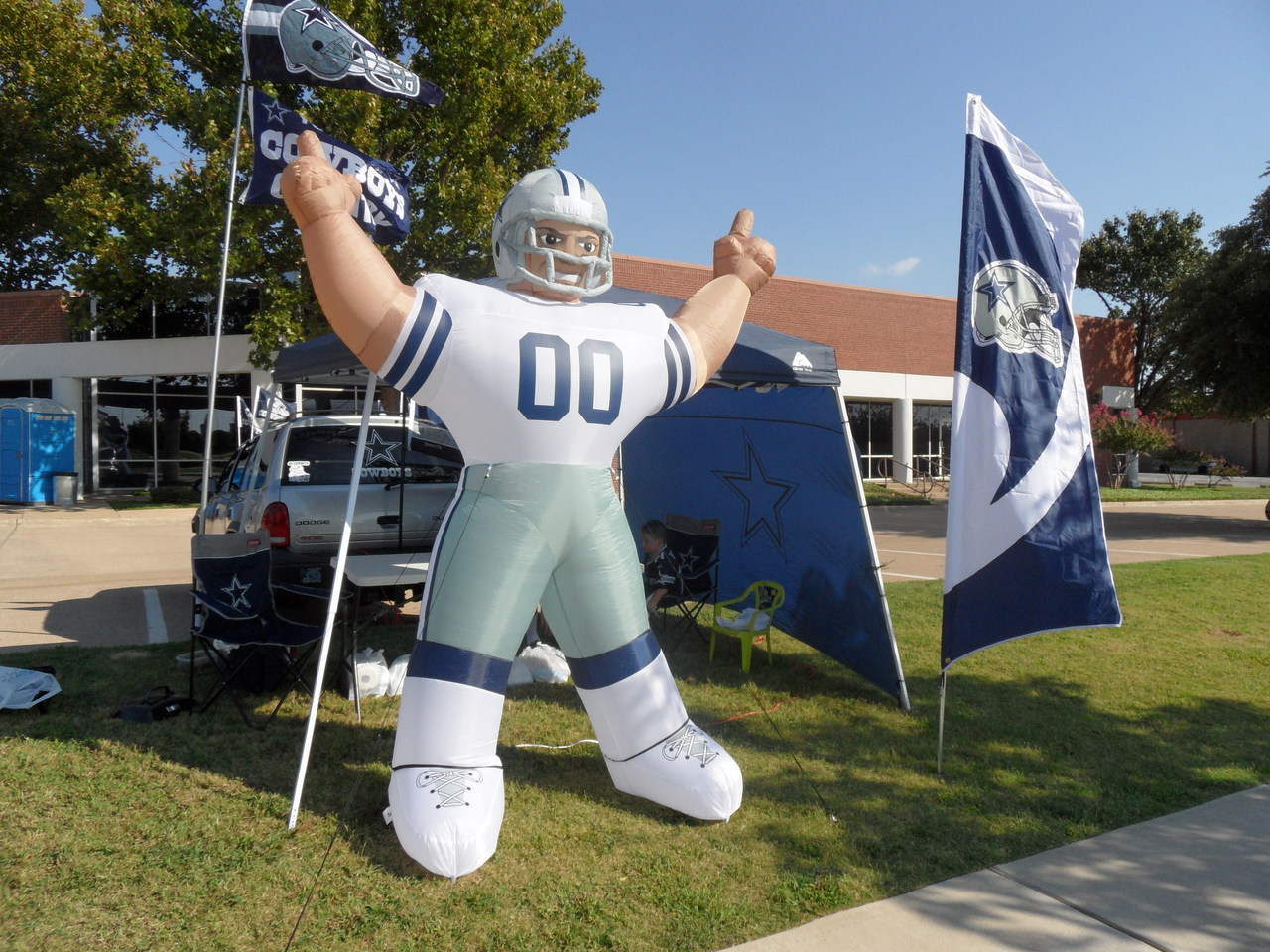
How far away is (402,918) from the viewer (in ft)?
9.55

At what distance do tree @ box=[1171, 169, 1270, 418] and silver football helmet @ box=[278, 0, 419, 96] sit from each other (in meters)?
16.3

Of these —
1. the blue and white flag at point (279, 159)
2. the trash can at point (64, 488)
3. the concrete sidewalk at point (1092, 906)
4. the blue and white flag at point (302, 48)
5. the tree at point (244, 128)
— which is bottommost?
the concrete sidewalk at point (1092, 906)

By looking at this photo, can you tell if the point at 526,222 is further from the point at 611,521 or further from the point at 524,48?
the point at 524,48

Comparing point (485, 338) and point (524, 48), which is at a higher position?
point (524, 48)

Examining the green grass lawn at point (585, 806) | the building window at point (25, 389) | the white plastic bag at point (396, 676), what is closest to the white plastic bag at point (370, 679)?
the white plastic bag at point (396, 676)

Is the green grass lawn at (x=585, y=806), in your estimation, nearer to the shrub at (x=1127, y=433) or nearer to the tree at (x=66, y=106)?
the tree at (x=66, y=106)

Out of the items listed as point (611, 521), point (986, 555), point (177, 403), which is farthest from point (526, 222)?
point (177, 403)

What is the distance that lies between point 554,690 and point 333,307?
3.15 m

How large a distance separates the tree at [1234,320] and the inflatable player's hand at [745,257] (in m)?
15.2

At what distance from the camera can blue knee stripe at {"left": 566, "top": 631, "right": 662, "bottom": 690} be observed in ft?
11.5

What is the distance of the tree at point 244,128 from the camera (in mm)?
14422

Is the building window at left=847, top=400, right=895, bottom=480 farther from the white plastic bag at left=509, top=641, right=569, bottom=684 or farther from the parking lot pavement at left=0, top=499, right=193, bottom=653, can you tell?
the white plastic bag at left=509, top=641, right=569, bottom=684

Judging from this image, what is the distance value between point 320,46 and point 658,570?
3.94m

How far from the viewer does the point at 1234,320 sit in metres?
15.7
